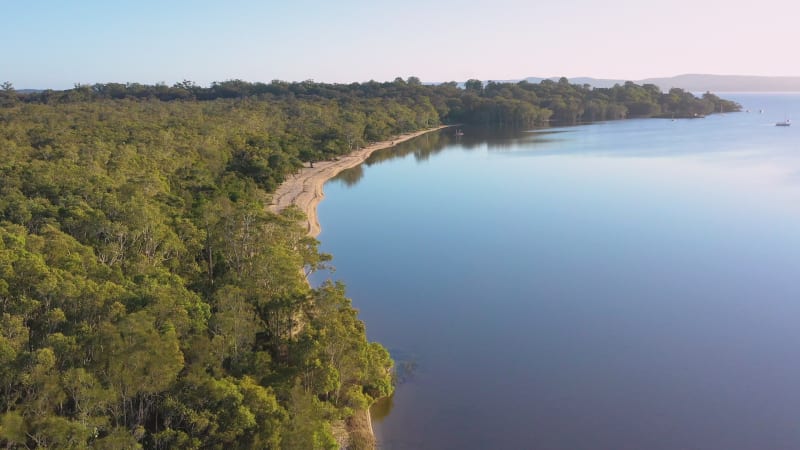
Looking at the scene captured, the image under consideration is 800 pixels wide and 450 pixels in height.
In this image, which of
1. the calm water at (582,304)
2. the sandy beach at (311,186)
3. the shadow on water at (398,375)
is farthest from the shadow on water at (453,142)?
the shadow on water at (398,375)

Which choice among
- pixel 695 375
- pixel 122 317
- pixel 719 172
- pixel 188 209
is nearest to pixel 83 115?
pixel 188 209

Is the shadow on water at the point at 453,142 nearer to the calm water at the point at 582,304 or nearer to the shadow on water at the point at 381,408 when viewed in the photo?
the calm water at the point at 582,304

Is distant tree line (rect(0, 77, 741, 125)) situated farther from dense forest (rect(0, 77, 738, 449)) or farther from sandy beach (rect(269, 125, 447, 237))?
dense forest (rect(0, 77, 738, 449))

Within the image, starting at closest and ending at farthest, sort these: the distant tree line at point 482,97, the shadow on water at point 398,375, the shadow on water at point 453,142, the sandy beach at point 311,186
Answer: the shadow on water at point 398,375 < the sandy beach at point 311,186 < the shadow on water at point 453,142 < the distant tree line at point 482,97

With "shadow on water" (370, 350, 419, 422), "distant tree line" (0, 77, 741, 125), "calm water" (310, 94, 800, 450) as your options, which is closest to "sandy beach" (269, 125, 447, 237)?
"calm water" (310, 94, 800, 450)

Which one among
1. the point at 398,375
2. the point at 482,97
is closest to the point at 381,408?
the point at 398,375

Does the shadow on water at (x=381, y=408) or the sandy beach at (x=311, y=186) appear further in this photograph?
the sandy beach at (x=311, y=186)
